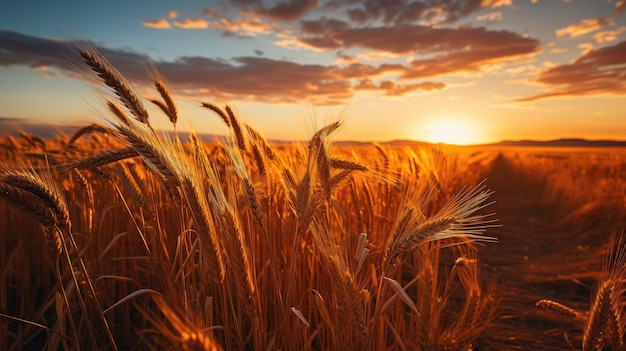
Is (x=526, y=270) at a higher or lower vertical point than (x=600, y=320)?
lower

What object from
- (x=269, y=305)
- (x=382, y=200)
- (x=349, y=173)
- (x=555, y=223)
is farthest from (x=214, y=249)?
(x=555, y=223)

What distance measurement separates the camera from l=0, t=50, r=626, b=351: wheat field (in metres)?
1.16

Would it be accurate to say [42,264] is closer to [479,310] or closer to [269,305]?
[269,305]

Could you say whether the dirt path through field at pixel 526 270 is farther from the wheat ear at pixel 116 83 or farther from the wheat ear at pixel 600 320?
the wheat ear at pixel 116 83

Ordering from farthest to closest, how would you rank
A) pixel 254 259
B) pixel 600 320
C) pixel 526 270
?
pixel 526 270, pixel 254 259, pixel 600 320

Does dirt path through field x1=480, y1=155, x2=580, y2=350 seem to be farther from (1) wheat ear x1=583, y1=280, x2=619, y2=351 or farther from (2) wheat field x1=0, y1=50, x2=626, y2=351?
(1) wheat ear x1=583, y1=280, x2=619, y2=351

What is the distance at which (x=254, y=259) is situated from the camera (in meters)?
1.63

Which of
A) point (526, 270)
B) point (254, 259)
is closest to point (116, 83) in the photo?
point (254, 259)

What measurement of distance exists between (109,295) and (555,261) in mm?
4572

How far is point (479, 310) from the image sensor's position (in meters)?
1.65

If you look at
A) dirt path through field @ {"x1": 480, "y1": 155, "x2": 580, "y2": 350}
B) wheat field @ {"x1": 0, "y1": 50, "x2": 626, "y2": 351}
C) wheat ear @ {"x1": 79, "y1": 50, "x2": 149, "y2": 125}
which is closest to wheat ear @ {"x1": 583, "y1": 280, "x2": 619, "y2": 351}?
wheat field @ {"x1": 0, "y1": 50, "x2": 626, "y2": 351}

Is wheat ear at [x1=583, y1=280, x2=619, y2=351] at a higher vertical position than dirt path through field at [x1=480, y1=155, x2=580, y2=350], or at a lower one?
higher

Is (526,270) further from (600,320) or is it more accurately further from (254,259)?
(254,259)

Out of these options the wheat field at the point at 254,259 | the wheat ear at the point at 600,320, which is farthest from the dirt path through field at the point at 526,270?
the wheat ear at the point at 600,320
